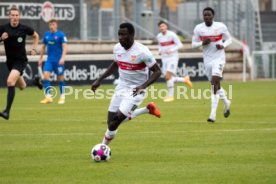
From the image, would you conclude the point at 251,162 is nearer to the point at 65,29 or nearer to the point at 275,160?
the point at 275,160

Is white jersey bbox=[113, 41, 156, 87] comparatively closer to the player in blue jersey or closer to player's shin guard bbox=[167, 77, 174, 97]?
the player in blue jersey

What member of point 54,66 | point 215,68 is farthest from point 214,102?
point 54,66

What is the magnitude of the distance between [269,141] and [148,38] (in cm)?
2793

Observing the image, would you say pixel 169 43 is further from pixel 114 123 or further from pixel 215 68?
pixel 114 123

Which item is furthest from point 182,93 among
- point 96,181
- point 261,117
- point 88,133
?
point 96,181

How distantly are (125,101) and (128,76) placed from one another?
60cm

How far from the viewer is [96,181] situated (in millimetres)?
10094

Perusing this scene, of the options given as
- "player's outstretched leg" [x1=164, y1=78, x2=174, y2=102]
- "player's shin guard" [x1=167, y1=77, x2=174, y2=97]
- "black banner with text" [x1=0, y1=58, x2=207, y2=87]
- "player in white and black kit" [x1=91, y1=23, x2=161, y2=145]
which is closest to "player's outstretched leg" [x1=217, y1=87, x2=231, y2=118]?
"player in white and black kit" [x1=91, y1=23, x2=161, y2=145]

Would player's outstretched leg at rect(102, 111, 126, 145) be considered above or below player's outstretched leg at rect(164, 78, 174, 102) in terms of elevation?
→ above

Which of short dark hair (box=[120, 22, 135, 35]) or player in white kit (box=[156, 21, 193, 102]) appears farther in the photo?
player in white kit (box=[156, 21, 193, 102])

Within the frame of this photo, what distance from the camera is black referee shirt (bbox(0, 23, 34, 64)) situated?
63.8 ft

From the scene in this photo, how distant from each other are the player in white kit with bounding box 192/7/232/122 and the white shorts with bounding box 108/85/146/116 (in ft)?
21.4

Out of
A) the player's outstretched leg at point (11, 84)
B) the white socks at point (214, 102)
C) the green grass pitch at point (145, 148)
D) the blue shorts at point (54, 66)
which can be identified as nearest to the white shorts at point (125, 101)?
the green grass pitch at point (145, 148)

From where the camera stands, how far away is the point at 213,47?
65.2 ft
